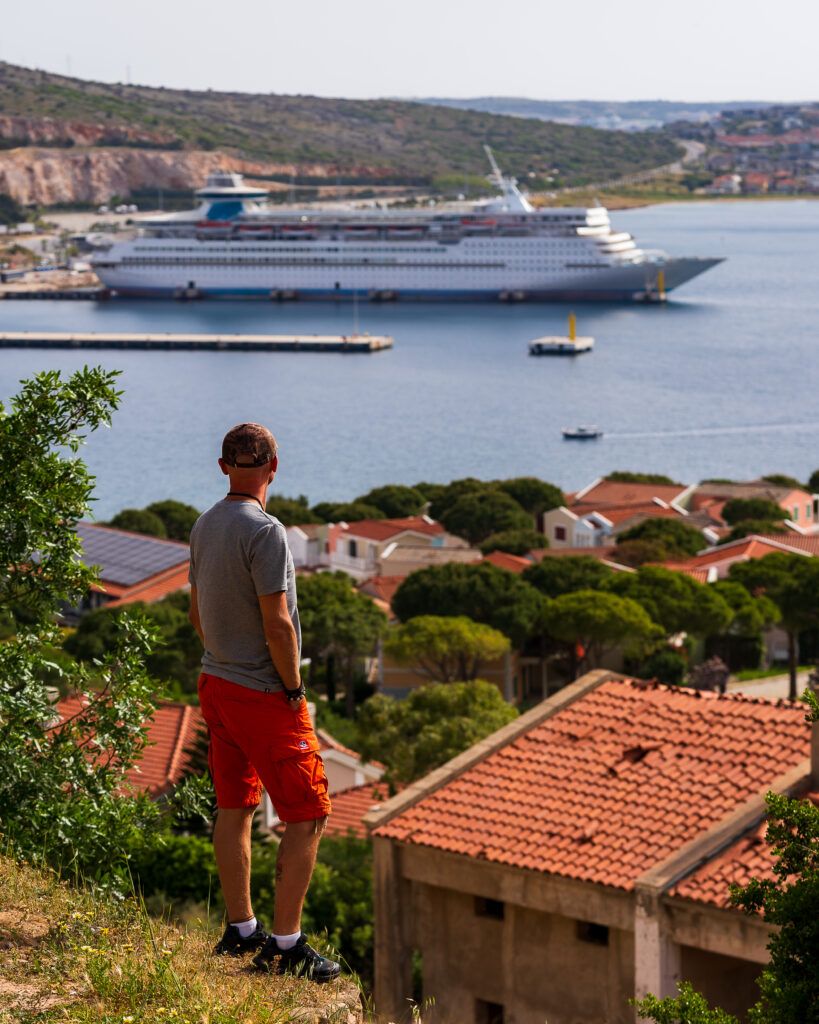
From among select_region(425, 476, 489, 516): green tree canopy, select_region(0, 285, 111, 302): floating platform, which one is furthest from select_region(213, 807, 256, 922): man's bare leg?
select_region(0, 285, 111, 302): floating platform

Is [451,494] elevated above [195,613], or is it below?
below

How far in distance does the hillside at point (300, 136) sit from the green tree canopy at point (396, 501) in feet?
292

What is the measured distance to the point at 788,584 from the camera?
73.7 ft

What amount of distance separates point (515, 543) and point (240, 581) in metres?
24.6

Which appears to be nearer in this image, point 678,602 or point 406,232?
point 678,602

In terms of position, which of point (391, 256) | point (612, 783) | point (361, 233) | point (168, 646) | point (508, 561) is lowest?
point (508, 561)

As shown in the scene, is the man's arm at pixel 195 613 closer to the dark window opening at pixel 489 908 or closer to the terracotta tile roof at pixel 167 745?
the dark window opening at pixel 489 908

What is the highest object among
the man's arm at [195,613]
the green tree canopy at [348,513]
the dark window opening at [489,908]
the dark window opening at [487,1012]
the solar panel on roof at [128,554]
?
the man's arm at [195,613]

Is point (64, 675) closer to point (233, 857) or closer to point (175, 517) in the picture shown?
point (233, 857)

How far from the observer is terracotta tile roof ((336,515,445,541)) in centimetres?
2805

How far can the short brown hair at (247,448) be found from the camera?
316 cm

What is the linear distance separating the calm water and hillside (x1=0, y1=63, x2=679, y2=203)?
48019 mm

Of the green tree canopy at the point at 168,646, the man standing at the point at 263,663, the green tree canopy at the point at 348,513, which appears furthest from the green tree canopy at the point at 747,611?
the man standing at the point at 263,663

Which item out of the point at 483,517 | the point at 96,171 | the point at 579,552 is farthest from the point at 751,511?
the point at 96,171
